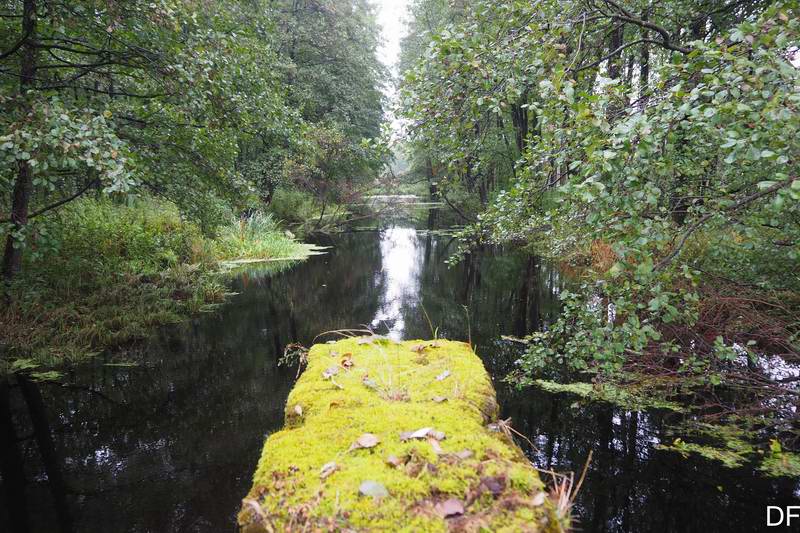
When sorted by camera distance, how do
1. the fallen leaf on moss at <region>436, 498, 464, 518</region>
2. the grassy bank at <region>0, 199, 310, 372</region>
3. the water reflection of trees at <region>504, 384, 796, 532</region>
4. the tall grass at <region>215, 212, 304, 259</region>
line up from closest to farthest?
the fallen leaf on moss at <region>436, 498, 464, 518</region>, the water reflection of trees at <region>504, 384, 796, 532</region>, the grassy bank at <region>0, 199, 310, 372</region>, the tall grass at <region>215, 212, 304, 259</region>

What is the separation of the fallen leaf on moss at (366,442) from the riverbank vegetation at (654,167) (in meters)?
1.42

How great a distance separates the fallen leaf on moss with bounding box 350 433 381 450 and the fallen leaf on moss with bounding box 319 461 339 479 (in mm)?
133

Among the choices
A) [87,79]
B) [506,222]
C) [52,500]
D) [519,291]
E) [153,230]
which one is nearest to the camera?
[52,500]

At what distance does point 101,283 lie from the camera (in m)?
7.89

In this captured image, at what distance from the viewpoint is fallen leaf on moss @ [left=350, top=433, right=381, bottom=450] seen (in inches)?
67.9

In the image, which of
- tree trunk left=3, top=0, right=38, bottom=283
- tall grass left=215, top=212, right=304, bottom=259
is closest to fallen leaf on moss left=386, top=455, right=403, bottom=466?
tree trunk left=3, top=0, right=38, bottom=283

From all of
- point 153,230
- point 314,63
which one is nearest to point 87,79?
point 153,230

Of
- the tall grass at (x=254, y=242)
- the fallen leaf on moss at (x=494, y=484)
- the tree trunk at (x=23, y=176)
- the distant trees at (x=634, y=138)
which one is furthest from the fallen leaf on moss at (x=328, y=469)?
the tall grass at (x=254, y=242)

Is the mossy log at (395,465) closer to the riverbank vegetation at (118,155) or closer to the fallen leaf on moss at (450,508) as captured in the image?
the fallen leaf on moss at (450,508)

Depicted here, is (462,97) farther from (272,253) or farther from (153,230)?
(272,253)

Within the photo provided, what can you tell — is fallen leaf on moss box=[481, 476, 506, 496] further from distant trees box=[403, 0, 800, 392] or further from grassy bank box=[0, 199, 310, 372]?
grassy bank box=[0, 199, 310, 372]

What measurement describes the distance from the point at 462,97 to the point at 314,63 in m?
22.6

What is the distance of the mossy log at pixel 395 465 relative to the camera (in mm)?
1338

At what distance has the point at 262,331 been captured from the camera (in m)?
8.70
